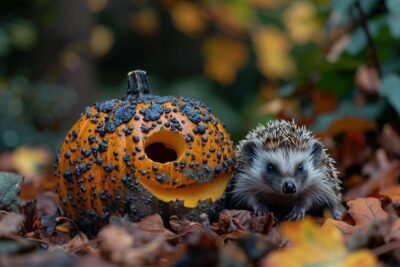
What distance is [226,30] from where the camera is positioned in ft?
35.6

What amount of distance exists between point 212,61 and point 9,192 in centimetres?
773

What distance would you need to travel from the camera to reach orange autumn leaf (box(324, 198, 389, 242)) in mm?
2955

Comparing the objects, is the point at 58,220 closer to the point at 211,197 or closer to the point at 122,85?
the point at 211,197

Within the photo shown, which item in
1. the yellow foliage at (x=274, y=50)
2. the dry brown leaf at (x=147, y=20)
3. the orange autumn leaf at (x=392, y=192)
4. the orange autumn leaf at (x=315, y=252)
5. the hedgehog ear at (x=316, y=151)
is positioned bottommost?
the orange autumn leaf at (x=315, y=252)

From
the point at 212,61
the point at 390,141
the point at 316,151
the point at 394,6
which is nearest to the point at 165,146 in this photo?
the point at 316,151

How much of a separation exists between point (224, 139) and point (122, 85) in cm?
775

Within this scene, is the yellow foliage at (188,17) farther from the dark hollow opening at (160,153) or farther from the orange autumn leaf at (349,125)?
the dark hollow opening at (160,153)

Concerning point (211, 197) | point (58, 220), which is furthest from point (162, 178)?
point (58, 220)

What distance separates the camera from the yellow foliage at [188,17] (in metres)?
10.5

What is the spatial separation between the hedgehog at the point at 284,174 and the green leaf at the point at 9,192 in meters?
1.13

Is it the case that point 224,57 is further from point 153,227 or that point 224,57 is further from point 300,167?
point 153,227

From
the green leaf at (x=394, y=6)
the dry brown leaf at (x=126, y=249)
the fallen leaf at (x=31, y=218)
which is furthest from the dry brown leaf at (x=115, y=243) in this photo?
the green leaf at (x=394, y=6)

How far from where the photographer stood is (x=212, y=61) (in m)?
10.9

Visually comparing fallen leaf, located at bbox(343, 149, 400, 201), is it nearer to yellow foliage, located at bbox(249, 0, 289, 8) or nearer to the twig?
the twig
